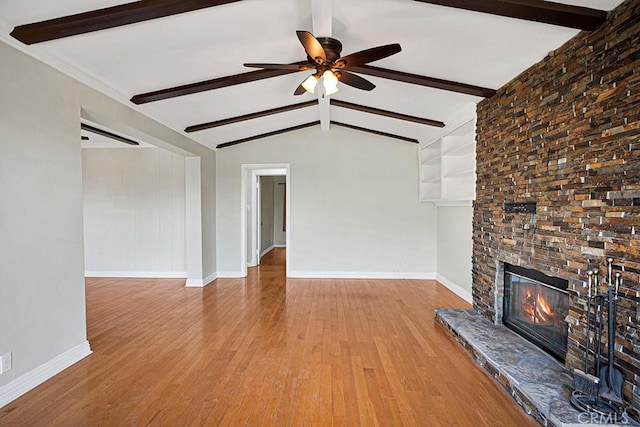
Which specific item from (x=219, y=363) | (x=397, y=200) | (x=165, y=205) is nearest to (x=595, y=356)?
(x=219, y=363)

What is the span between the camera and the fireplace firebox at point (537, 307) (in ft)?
8.84

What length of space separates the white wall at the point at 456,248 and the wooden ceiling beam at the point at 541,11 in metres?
2.81

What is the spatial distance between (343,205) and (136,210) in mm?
3885

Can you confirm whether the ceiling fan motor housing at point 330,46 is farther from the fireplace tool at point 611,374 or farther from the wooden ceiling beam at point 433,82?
the fireplace tool at point 611,374

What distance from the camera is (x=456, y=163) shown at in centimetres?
509

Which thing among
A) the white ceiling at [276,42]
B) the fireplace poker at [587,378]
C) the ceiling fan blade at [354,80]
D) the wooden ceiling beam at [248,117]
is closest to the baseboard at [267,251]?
the wooden ceiling beam at [248,117]

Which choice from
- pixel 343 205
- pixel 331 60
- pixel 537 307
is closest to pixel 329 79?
pixel 331 60

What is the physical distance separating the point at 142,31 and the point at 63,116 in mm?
1014

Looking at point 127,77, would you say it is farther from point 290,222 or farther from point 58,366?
point 290,222

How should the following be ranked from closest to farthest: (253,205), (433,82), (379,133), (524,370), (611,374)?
(611,374)
(524,370)
(433,82)
(379,133)
(253,205)

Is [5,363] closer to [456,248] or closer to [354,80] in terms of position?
[354,80]

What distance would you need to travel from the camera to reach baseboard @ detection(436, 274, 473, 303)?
485cm

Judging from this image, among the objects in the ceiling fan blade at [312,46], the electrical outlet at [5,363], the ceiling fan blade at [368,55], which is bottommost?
the electrical outlet at [5,363]

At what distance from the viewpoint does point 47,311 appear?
2.63m
